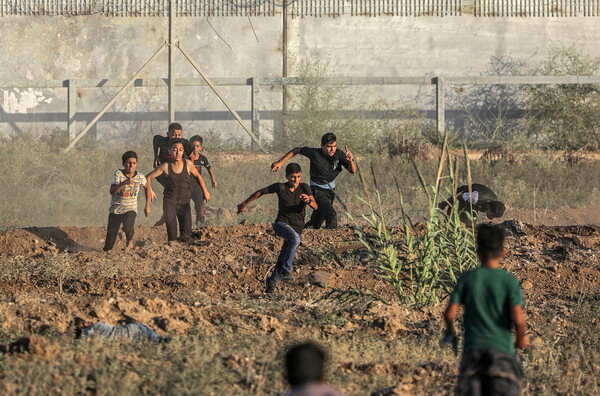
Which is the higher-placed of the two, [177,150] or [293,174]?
[177,150]

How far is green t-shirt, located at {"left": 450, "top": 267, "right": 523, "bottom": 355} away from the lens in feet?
19.5

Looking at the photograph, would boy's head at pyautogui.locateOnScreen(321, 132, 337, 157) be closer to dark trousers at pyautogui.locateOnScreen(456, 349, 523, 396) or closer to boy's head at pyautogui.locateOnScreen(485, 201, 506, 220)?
boy's head at pyautogui.locateOnScreen(485, 201, 506, 220)

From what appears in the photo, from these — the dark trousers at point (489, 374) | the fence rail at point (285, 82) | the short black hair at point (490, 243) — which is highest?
the fence rail at point (285, 82)

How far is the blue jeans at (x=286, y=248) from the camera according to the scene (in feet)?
35.4

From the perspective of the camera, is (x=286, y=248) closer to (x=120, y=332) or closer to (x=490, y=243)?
(x=120, y=332)

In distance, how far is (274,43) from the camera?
25.1 metres

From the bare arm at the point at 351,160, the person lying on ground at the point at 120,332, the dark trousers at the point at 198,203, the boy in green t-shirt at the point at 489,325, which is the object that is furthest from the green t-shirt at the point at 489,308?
the dark trousers at the point at 198,203

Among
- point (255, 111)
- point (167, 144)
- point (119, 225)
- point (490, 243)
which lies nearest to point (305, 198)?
point (119, 225)

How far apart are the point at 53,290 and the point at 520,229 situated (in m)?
5.96

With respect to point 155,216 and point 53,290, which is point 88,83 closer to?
point 155,216

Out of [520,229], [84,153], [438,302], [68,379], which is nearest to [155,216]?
[84,153]

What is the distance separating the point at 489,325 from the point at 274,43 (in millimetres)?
19678

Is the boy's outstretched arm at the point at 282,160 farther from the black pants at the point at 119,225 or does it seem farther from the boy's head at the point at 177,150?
the black pants at the point at 119,225

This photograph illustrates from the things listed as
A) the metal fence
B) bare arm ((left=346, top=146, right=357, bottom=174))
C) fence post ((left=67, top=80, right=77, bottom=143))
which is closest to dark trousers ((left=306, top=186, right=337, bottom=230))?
bare arm ((left=346, top=146, right=357, bottom=174))
